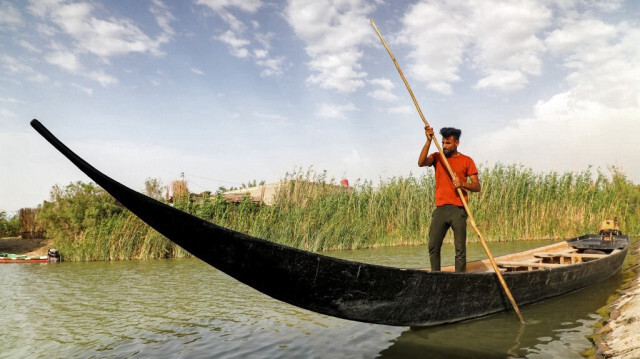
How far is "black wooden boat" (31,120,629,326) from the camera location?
98.1 inches

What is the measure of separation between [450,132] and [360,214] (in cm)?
931

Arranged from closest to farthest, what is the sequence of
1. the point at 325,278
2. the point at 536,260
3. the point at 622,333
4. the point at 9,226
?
the point at 325,278 → the point at 622,333 → the point at 536,260 → the point at 9,226

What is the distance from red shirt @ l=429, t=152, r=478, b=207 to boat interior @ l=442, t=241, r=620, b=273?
1292 millimetres

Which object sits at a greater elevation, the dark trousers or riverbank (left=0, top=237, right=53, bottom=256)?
the dark trousers

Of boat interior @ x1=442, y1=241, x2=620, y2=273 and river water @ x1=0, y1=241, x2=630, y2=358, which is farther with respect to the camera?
boat interior @ x1=442, y1=241, x2=620, y2=273

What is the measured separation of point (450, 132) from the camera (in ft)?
14.7

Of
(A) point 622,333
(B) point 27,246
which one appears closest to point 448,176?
(A) point 622,333

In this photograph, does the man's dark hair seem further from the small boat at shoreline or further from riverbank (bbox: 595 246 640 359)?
the small boat at shoreline

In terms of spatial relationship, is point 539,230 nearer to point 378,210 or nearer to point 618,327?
point 378,210

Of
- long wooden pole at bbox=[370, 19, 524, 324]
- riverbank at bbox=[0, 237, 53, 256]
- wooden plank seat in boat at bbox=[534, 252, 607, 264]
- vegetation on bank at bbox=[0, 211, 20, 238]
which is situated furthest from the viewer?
vegetation on bank at bbox=[0, 211, 20, 238]

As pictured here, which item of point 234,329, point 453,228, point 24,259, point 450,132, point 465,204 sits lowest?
point 24,259

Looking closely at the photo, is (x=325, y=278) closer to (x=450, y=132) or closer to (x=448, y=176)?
(x=448, y=176)

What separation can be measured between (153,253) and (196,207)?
211 centimetres

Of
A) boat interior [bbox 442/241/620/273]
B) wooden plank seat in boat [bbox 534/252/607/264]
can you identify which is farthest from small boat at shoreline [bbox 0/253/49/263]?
wooden plank seat in boat [bbox 534/252/607/264]
